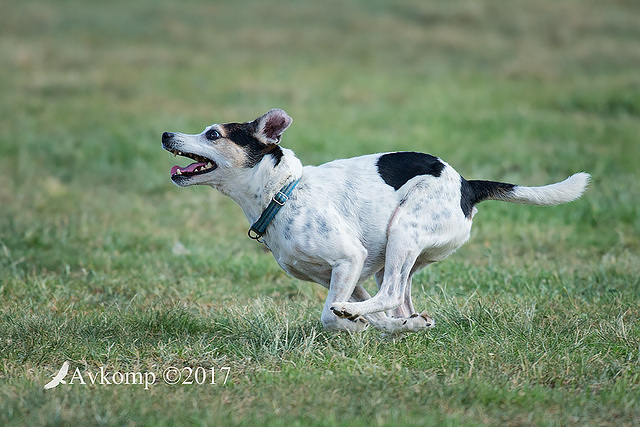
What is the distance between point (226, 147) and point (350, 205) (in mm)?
906

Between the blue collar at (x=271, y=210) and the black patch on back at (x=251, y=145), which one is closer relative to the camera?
the blue collar at (x=271, y=210)

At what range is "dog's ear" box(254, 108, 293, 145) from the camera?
5.36 metres

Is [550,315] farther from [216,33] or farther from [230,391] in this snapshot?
[216,33]

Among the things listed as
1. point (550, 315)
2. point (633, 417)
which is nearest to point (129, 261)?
point (550, 315)

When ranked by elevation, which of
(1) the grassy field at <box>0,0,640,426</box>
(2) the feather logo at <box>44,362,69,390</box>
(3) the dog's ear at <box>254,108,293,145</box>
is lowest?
(2) the feather logo at <box>44,362,69,390</box>

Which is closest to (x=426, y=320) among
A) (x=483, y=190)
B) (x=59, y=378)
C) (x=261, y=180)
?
(x=483, y=190)

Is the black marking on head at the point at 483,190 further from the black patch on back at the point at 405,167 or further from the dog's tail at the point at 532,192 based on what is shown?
the black patch on back at the point at 405,167

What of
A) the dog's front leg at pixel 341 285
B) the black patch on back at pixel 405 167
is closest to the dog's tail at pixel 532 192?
the black patch on back at pixel 405 167

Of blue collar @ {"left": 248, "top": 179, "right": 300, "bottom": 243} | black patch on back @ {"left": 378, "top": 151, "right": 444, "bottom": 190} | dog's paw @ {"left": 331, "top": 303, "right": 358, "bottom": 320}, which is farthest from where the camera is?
black patch on back @ {"left": 378, "top": 151, "right": 444, "bottom": 190}

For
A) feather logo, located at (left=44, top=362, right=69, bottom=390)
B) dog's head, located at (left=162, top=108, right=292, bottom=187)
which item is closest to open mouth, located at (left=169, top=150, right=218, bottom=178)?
dog's head, located at (left=162, top=108, right=292, bottom=187)

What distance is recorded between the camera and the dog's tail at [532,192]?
539 centimetres

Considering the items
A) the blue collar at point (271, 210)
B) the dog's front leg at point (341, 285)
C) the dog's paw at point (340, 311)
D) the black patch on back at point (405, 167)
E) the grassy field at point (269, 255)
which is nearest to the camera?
the grassy field at point (269, 255)

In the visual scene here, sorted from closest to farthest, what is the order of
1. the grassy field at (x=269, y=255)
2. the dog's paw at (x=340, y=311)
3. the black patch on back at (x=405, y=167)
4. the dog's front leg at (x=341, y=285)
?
the grassy field at (x=269, y=255), the dog's paw at (x=340, y=311), the dog's front leg at (x=341, y=285), the black patch on back at (x=405, y=167)

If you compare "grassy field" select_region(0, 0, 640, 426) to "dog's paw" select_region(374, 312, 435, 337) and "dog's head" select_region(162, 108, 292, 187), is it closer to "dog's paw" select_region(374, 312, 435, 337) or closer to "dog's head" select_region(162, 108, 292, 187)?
"dog's paw" select_region(374, 312, 435, 337)
